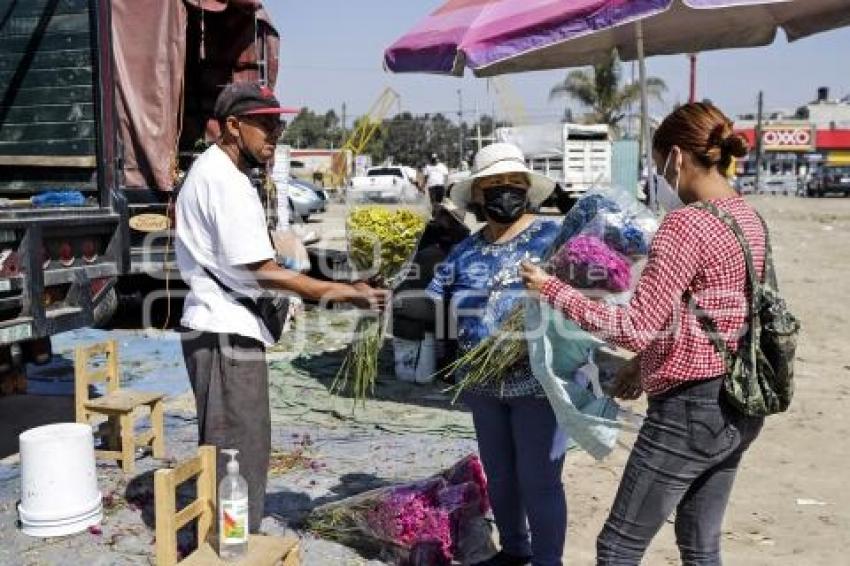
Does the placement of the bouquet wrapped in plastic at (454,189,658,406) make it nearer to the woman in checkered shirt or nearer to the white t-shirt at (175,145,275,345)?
the woman in checkered shirt

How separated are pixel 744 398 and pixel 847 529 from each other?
222cm

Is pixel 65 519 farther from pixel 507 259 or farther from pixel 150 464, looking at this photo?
pixel 507 259

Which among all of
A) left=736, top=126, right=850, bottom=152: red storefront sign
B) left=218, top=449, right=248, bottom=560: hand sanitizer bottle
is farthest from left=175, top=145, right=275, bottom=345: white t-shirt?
left=736, top=126, right=850, bottom=152: red storefront sign

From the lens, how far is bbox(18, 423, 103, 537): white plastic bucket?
151 inches

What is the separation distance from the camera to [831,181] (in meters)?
36.9

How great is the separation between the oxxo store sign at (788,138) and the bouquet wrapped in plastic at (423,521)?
221 feet

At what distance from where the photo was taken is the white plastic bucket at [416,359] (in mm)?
6641

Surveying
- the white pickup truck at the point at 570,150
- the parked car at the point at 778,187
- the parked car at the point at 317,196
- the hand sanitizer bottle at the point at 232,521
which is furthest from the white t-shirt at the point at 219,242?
the parked car at the point at 778,187

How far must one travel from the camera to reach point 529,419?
319 cm

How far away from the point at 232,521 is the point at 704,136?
6.27ft

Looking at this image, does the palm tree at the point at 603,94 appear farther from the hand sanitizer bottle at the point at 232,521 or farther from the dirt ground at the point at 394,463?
the hand sanitizer bottle at the point at 232,521

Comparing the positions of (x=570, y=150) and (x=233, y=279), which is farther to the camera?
(x=570, y=150)

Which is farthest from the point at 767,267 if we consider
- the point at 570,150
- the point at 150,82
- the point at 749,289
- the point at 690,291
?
the point at 570,150

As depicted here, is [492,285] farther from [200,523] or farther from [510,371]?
[200,523]
